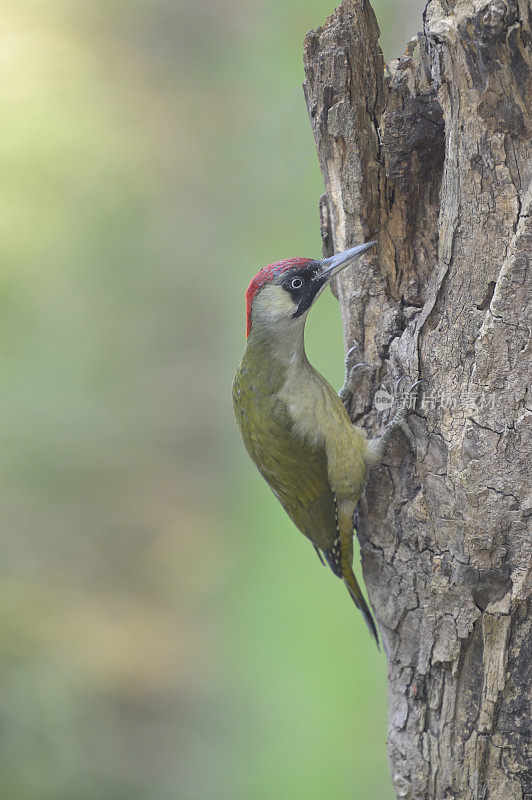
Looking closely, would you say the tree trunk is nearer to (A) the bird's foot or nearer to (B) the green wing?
(A) the bird's foot

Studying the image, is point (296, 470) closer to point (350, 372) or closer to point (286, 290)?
point (350, 372)

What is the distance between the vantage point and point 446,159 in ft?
5.66

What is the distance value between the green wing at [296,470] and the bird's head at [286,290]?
262 millimetres

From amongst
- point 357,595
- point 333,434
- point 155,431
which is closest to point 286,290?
point 333,434

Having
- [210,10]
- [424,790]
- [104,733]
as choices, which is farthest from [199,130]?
[424,790]

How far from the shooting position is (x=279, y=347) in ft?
7.39

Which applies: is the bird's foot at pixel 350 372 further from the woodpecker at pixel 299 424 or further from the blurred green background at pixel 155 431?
the blurred green background at pixel 155 431

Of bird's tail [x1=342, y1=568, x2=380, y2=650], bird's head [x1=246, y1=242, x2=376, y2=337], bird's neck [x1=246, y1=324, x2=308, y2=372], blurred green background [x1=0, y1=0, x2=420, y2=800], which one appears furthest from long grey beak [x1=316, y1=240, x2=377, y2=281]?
blurred green background [x1=0, y1=0, x2=420, y2=800]

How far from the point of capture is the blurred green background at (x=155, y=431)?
379 centimetres

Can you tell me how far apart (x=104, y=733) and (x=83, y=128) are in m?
3.68

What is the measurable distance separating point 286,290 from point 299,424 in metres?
0.41

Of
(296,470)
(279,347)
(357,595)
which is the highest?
(279,347)

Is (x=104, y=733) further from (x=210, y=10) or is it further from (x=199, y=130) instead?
(x=210, y=10)

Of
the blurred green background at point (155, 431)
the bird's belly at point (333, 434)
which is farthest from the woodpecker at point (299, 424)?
the blurred green background at point (155, 431)
